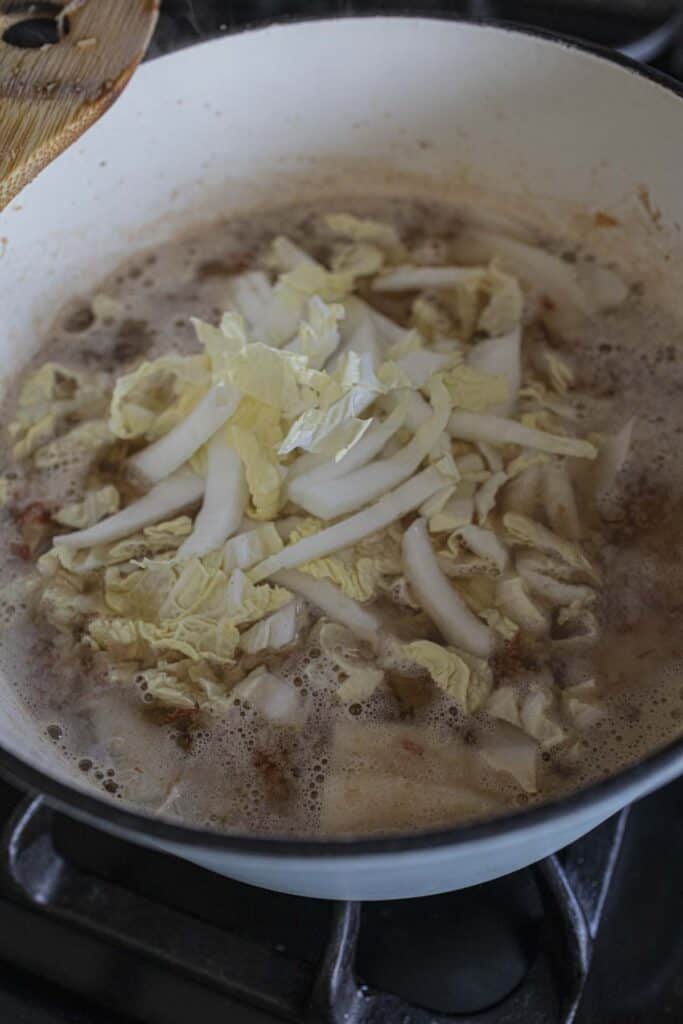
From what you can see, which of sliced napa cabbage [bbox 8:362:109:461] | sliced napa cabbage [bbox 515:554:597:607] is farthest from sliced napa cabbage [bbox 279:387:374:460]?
sliced napa cabbage [bbox 8:362:109:461]

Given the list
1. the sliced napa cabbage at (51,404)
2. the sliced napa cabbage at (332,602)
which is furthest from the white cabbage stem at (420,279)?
the sliced napa cabbage at (332,602)

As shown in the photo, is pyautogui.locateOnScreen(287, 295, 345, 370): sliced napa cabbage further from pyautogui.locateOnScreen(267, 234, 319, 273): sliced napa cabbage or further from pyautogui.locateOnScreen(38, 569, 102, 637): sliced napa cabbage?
pyautogui.locateOnScreen(38, 569, 102, 637): sliced napa cabbage

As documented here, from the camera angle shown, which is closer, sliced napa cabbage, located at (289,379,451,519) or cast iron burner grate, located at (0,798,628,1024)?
cast iron burner grate, located at (0,798,628,1024)

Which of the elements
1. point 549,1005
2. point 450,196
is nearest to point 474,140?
point 450,196

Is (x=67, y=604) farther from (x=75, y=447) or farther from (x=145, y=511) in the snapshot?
(x=75, y=447)

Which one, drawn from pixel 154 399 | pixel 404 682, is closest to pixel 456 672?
pixel 404 682

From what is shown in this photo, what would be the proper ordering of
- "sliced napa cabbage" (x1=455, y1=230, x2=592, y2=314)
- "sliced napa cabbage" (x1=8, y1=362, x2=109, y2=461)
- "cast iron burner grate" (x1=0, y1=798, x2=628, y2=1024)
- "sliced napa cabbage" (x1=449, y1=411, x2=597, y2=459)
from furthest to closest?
1. "sliced napa cabbage" (x1=455, y1=230, x2=592, y2=314)
2. "sliced napa cabbage" (x1=8, y1=362, x2=109, y2=461)
3. "sliced napa cabbage" (x1=449, y1=411, x2=597, y2=459)
4. "cast iron burner grate" (x1=0, y1=798, x2=628, y2=1024)

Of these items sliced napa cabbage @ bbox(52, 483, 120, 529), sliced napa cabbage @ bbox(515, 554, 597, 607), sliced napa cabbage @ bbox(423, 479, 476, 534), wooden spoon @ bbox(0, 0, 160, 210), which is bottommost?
sliced napa cabbage @ bbox(52, 483, 120, 529)
